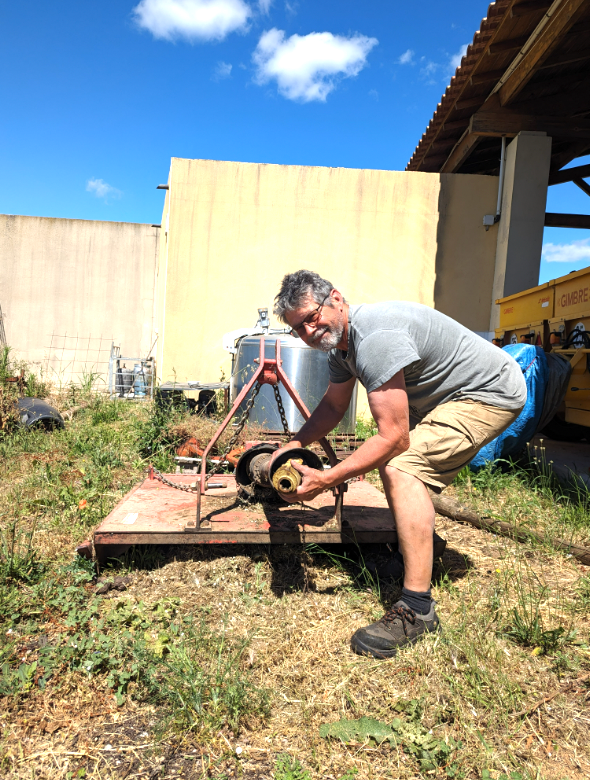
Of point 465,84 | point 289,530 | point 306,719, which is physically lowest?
point 306,719

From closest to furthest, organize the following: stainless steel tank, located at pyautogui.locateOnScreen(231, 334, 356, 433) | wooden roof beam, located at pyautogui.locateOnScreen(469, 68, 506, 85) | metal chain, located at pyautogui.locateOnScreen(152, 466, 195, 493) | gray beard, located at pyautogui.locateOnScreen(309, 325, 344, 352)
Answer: gray beard, located at pyautogui.locateOnScreen(309, 325, 344, 352)
metal chain, located at pyautogui.locateOnScreen(152, 466, 195, 493)
stainless steel tank, located at pyautogui.locateOnScreen(231, 334, 356, 433)
wooden roof beam, located at pyautogui.locateOnScreen(469, 68, 506, 85)

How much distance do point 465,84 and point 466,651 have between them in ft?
22.6

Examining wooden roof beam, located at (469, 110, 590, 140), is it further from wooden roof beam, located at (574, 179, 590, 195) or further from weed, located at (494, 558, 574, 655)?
weed, located at (494, 558, 574, 655)

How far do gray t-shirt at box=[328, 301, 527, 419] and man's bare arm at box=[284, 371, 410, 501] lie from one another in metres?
0.09

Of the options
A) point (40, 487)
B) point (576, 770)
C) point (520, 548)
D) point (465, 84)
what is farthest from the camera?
point (465, 84)

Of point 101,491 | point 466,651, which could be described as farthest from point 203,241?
point 466,651

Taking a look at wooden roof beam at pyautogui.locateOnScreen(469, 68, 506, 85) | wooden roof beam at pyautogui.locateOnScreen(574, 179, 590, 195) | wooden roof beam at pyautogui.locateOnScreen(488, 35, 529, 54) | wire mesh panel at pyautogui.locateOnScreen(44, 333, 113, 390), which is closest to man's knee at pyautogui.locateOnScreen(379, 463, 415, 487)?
wooden roof beam at pyautogui.locateOnScreen(488, 35, 529, 54)

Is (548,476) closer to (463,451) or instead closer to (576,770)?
(463,451)

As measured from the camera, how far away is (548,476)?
4.40m

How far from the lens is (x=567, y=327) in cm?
499

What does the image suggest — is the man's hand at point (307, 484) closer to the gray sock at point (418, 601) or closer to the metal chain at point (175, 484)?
the gray sock at point (418, 601)

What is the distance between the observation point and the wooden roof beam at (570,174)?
841 centimetres

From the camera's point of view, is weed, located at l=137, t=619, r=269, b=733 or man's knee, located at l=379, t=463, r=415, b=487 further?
man's knee, located at l=379, t=463, r=415, b=487

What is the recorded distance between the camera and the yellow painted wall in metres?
8.00
